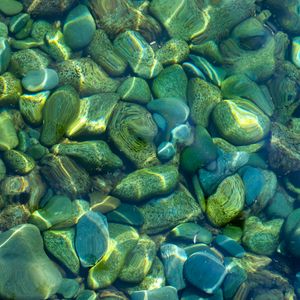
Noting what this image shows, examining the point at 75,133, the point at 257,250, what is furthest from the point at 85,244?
the point at 257,250

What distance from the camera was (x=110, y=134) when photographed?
449cm

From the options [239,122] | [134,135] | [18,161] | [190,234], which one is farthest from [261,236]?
[18,161]

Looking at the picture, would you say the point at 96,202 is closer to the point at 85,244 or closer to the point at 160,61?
the point at 85,244

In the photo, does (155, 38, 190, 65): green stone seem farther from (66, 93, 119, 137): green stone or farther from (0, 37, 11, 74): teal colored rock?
(0, 37, 11, 74): teal colored rock

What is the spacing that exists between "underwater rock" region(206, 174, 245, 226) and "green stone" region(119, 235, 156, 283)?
767mm

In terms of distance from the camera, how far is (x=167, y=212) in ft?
14.6

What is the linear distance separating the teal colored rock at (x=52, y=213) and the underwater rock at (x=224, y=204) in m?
1.56

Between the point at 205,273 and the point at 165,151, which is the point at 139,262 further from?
the point at 165,151

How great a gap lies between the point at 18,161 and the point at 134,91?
156 centimetres

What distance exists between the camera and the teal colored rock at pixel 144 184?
A: 14.4ft

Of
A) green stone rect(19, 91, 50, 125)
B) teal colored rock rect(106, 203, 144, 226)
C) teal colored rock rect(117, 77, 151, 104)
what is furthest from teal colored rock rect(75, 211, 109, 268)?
teal colored rock rect(117, 77, 151, 104)

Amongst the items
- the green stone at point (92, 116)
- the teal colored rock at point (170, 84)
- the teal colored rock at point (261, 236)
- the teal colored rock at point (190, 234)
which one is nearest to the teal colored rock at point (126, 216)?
the teal colored rock at point (190, 234)

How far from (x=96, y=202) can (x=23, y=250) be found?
94cm

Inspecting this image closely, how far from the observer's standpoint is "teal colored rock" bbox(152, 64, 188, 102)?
4.87 metres
